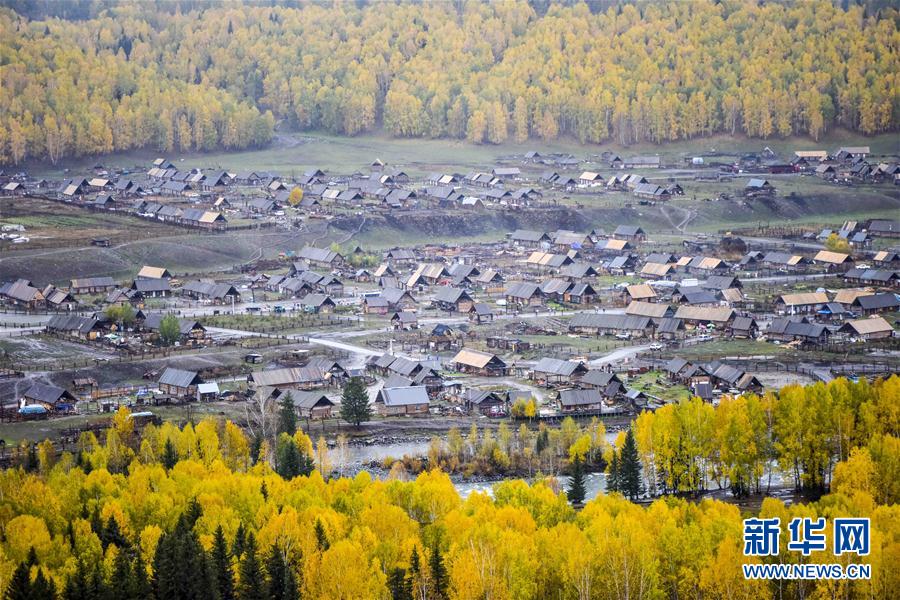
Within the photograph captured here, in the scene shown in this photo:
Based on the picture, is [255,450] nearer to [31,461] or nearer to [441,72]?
[31,461]

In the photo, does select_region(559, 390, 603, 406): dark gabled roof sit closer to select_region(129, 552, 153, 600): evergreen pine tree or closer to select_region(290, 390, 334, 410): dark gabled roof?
select_region(290, 390, 334, 410): dark gabled roof

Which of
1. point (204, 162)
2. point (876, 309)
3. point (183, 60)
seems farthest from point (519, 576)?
point (183, 60)

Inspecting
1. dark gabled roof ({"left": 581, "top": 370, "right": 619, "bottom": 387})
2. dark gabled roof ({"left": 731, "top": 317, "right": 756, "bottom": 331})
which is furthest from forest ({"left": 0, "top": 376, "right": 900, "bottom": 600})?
dark gabled roof ({"left": 731, "top": 317, "right": 756, "bottom": 331})

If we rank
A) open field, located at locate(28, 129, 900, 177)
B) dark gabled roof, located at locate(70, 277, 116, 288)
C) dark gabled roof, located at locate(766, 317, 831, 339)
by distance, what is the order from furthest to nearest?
open field, located at locate(28, 129, 900, 177)
dark gabled roof, located at locate(70, 277, 116, 288)
dark gabled roof, located at locate(766, 317, 831, 339)

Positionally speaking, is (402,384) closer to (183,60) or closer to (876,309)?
(876,309)

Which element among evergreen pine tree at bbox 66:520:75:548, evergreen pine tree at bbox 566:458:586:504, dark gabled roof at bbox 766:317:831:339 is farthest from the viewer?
dark gabled roof at bbox 766:317:831:339

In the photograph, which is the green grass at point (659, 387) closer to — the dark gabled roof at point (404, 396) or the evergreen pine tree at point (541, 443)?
the evergreen pine tree at point (541, 443)

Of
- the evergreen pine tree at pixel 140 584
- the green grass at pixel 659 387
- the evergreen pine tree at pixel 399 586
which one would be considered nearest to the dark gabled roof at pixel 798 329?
the green grass at pixel 659 387

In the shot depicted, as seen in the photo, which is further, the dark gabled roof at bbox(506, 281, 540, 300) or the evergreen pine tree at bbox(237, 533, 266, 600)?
the dark gabled roof at bbox(506, 281, 540, 300)
